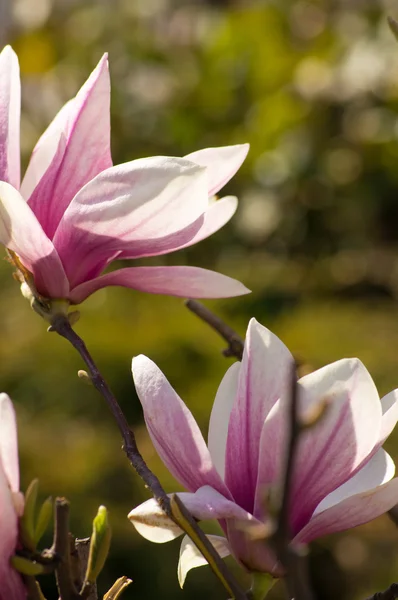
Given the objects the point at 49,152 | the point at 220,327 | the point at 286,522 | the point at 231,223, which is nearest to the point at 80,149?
the point at 49,152

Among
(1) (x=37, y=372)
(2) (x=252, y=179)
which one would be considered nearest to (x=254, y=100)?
(2) (x=252, y=179)

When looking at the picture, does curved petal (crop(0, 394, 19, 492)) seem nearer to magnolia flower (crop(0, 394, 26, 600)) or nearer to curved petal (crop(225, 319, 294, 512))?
magnolia flower (crop(0, 394, 26, 600))

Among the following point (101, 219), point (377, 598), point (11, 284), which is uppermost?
point (101, 219)

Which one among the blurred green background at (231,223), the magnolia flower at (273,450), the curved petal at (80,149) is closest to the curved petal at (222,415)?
the magnolia flower at (273,450)

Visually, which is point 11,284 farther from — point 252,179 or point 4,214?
point 4,214

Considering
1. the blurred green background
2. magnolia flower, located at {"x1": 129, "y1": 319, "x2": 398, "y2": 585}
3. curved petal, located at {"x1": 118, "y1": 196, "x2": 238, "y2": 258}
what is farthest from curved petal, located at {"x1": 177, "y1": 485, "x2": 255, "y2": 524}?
the blurred green background

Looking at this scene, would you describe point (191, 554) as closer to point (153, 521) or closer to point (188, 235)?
point (153, 521)
